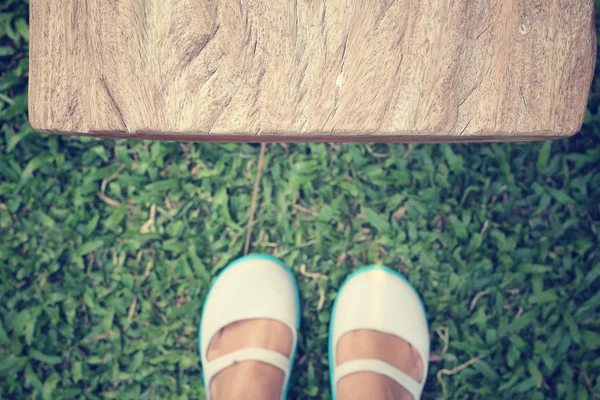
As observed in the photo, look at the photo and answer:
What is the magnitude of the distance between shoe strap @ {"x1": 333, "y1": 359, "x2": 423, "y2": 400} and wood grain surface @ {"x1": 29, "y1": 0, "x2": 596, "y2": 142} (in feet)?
2.35

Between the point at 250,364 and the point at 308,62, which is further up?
the point at 308,62

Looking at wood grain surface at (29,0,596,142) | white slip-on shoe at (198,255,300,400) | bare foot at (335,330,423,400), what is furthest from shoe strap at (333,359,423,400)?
wood grain surface at (29,0,596,142)

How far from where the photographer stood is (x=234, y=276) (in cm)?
109

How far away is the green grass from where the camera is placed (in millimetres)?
1103

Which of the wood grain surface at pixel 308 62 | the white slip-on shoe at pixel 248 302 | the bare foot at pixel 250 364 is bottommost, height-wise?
the bare foot at pixel 250 364

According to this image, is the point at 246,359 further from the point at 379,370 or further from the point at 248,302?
the point at 379,370

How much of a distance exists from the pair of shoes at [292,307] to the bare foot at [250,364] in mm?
14

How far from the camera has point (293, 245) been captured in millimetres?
1123

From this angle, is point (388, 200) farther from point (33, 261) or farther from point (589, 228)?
point (33, 261)

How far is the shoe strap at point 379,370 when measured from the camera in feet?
3.40

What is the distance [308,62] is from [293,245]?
26.8 inches

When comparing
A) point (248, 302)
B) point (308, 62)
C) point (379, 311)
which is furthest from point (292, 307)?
point (308, 62)

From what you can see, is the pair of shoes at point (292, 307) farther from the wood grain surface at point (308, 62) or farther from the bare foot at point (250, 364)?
the wood grain surface at point (308, 62)

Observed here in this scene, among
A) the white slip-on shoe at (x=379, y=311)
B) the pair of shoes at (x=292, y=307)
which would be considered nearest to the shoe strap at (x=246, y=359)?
the pair of shoes at (x=292, y=307)
